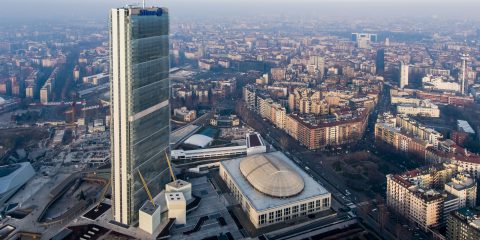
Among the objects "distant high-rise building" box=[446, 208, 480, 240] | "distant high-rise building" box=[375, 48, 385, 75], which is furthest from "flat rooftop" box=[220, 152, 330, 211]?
"distant high-rise building" box=[375, 48, 385, 75]

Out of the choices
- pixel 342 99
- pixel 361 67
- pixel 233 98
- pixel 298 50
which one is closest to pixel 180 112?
pixel 233 98

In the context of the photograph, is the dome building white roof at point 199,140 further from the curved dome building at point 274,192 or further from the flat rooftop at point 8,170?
the flat rooftop at point 8,170

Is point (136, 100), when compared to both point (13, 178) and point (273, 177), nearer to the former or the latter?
point (273, 177)

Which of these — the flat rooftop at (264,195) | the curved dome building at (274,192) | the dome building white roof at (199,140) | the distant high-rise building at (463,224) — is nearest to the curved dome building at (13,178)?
the dome building white roof at (199,140)

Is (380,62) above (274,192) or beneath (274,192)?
above

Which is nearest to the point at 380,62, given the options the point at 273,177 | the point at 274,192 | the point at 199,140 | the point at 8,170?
the point at 199,140

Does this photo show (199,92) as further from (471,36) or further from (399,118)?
(471,36)

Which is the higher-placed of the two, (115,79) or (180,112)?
(115,79)
